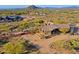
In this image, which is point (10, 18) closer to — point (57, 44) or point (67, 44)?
point (57, 44)

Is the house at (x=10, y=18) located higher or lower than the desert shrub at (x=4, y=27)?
higher

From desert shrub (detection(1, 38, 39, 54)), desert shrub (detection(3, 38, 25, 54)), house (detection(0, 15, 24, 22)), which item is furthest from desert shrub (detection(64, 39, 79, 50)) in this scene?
house (detection(0, 15, 24, 22))

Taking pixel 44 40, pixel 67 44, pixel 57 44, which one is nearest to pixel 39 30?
pixel 44 40

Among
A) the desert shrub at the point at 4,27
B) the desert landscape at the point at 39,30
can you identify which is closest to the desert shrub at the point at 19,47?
the desert landscape at the point at 39,30

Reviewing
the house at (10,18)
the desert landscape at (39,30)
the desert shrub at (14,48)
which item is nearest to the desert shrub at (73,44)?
the desert landscape at (39,30)

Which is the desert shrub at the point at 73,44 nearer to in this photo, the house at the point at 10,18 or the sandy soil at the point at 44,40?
the sandy soil at the point at 44,40

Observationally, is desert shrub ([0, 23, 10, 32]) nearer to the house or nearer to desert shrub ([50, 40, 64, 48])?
the house

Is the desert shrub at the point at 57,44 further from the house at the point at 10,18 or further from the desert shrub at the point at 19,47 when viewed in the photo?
the house at the point at 10,18
